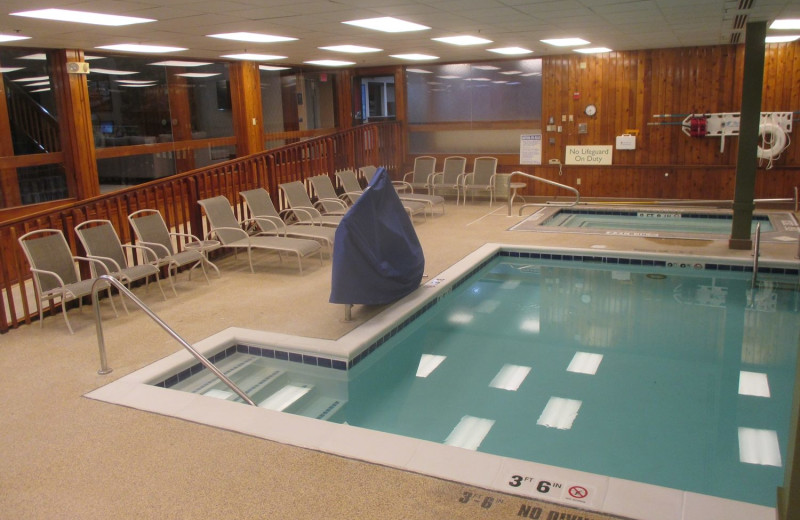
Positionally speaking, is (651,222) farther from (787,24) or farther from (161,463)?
(161,463)

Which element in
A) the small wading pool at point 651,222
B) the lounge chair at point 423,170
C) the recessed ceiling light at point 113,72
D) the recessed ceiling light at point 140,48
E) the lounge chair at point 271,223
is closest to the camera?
the lounge chair at point 271,223

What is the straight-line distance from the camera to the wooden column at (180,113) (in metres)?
10.5

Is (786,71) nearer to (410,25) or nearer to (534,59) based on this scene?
(534,59)

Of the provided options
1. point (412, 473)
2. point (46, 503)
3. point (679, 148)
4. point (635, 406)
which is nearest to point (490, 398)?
point (635, 406)

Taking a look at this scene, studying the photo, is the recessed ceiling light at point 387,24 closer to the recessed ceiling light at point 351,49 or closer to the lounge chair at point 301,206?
the recessed ceiling light at point 351,49

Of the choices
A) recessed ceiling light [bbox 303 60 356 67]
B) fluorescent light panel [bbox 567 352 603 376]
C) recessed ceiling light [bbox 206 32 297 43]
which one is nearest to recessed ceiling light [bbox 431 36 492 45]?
recessed ceiling light [bbox 206 32 297 43]

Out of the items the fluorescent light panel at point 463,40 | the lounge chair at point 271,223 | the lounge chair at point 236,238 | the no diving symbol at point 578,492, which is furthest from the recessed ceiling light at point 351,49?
the no diving symbol at point 578,492

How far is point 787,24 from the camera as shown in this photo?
8.16 meters

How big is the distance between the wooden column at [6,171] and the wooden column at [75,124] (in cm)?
66

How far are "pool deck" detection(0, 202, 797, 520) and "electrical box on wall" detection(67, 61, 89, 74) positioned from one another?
4063 millimetres

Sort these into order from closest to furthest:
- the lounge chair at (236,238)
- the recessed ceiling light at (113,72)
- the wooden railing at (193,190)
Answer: the wooden railing at (193,190)
the lounge chair at (236,238)
the recessed ceiling light at (113,72)

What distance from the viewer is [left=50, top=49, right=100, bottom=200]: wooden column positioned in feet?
27.2

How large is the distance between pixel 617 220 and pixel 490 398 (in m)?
7.29

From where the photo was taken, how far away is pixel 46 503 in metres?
3.04
